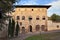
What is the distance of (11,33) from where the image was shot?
3644 centimetres

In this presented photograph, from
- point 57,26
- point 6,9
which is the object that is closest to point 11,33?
point 6,9

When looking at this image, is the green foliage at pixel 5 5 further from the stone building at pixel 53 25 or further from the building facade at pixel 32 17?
the stone building at pixel 53 25

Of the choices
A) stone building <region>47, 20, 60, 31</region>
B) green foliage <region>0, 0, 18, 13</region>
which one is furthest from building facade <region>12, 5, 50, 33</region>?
green foliage <region>0, 0, 18, 13</region>

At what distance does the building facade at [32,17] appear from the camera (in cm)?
5628

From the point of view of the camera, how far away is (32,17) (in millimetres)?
57188

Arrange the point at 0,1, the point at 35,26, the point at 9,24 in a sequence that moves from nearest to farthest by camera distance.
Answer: the point at 0,1
the point at 9,24
the point at 35,26

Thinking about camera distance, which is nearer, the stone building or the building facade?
the building facade

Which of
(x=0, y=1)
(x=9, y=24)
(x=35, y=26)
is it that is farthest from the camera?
(x=35, y=26)

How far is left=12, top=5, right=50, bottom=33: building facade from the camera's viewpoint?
5628 centimetres

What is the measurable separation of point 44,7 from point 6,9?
40.1 metres

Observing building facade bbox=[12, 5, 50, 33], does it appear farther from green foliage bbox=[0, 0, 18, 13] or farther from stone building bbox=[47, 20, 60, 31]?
green foliage bbox=[0, 0, 18, 13]

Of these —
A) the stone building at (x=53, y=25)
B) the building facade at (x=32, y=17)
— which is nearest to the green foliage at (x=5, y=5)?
the building facade at (x=32, y=17)

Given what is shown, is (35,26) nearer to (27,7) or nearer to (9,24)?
(27,7)

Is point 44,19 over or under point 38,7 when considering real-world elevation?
under
